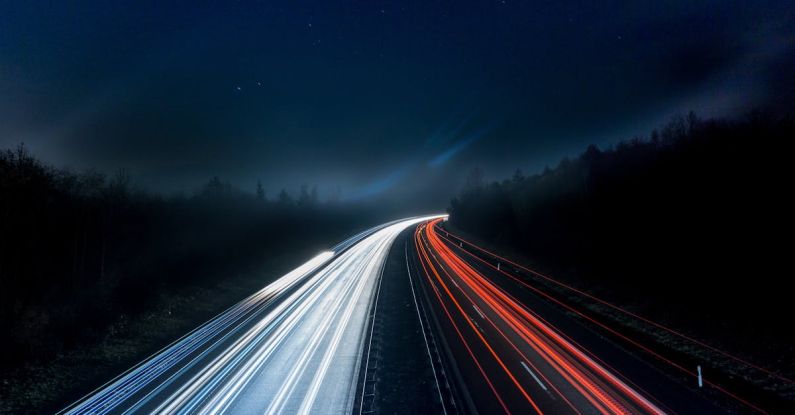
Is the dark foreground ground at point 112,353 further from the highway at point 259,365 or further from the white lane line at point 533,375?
the white lane line at point 533,375

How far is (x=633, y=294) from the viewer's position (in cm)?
2223

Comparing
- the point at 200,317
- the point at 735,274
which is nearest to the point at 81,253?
the point at 200,317

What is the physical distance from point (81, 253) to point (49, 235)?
412cm

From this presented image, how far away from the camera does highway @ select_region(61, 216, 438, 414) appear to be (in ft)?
39.6

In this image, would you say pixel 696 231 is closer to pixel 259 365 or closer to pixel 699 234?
pixel 699 234

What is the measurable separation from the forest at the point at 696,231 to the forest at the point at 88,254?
101ft

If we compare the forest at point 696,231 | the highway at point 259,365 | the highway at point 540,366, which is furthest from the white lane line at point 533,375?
the forest at point 696,231

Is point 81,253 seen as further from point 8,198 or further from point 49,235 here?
point 8,198

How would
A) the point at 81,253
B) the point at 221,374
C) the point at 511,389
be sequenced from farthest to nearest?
the point at 81,253 → the point at 221,374 → the point at 511,389

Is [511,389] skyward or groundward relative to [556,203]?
groundward

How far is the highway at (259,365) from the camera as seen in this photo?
12070 mm

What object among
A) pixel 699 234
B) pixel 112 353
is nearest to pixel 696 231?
pixel 699 234

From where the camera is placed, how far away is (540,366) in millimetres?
14617

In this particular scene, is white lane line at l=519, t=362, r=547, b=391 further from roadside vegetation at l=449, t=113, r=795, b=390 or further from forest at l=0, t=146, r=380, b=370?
forest at l=0, t=146, r=380, b=370
